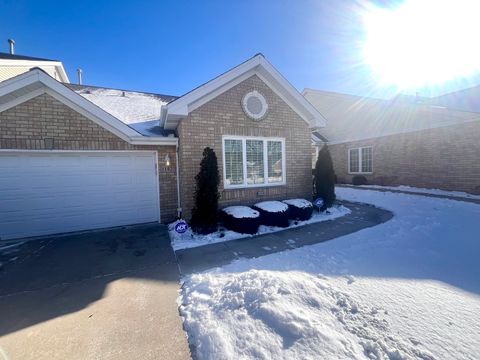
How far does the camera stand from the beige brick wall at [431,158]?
10078 millimetres

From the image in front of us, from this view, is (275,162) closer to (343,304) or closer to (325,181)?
(325,181)

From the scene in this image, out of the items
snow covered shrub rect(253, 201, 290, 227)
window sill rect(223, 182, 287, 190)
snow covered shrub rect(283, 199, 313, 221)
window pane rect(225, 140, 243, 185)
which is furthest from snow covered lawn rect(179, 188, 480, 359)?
window pane rect(225, 140, 243, 185)

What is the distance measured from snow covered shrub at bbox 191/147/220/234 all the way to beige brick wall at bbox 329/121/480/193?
12067mm

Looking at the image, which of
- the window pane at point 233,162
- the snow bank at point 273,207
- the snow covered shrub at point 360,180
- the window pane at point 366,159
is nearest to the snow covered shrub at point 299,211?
the snow bank at point 273,207

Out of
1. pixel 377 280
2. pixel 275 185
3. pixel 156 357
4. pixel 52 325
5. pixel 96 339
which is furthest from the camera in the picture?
pixel 275 185

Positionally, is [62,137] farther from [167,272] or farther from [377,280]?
[377,280]

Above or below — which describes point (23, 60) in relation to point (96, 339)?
above

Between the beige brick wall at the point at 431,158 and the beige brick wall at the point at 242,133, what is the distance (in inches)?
307

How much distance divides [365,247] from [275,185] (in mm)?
3864

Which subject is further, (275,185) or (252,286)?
(275,185)

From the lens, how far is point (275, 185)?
8156 millimetres

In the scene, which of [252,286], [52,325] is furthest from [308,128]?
[52,325]

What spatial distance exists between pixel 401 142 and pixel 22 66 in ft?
71.4

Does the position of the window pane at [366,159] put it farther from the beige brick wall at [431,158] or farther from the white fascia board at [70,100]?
the white fascia board at [70,100]
